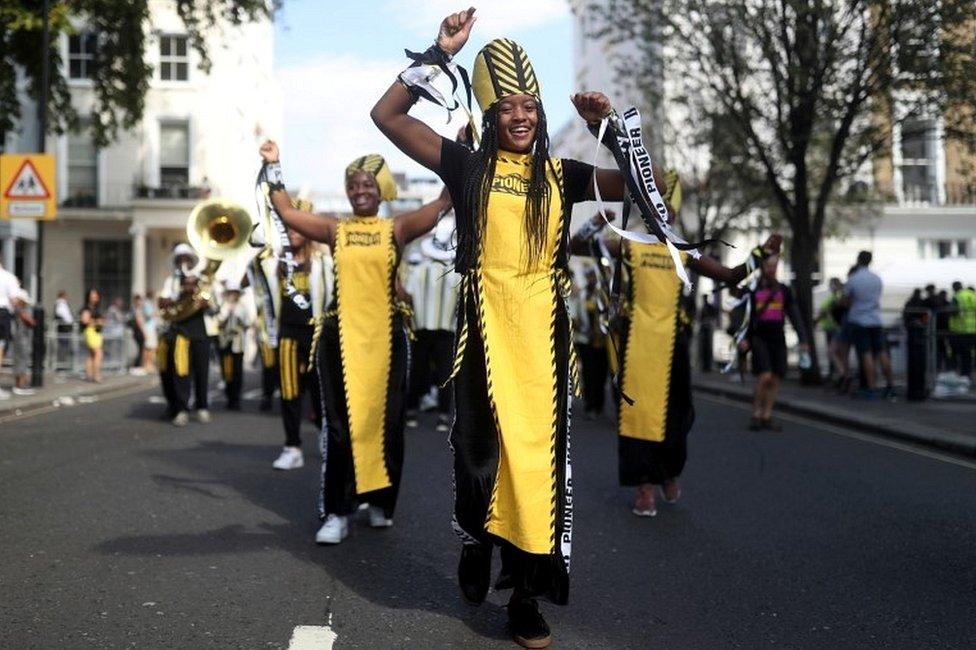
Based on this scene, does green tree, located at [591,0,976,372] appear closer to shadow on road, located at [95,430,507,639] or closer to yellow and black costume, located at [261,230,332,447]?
yellow and black costume, located at [261,230,332,447]

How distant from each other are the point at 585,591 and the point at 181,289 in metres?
8.55

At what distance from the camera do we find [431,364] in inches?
537

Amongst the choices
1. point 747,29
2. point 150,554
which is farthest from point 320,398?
point 747,29

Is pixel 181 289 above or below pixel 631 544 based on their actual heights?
above

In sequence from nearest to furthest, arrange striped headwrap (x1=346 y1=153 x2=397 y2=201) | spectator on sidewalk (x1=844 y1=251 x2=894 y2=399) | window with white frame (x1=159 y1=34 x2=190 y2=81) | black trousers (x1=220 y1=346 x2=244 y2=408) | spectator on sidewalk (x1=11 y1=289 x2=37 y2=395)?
striped headwrap (x1=346 y1=153 x2=397 y2=201)
black trousers (x1=220 y1=346 x2=244 y2=408)
spectator on sidewalk (x1=844 y1=251 x2=894 y2=399)
spectator on sidewalk (x1=11 y1=289 x2=37 y2=395)
window with white frame (x1=159 y1=34 x2=190 y2=81)

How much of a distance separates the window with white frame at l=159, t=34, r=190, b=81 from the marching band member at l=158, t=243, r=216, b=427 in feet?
91.2

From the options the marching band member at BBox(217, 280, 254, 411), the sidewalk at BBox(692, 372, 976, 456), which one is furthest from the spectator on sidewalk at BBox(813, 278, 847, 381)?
the marching band member at BBox(217, 280, 254, 411)

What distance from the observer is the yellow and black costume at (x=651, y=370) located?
6754 millimetres

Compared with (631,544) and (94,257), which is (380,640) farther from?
(94,257)

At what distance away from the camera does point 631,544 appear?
596 cm

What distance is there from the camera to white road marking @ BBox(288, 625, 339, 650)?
401 centimetres

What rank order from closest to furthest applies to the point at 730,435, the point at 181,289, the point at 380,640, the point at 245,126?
the point at 380,640 < the point at 730,435 < the point at 181,289 < the point at 245,126

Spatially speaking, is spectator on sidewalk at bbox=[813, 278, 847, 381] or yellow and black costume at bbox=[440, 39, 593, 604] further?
spectator on sidewalk at bbox=[813, 278, 847, 381]

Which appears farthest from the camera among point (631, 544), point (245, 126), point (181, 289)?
point (245, 126)
